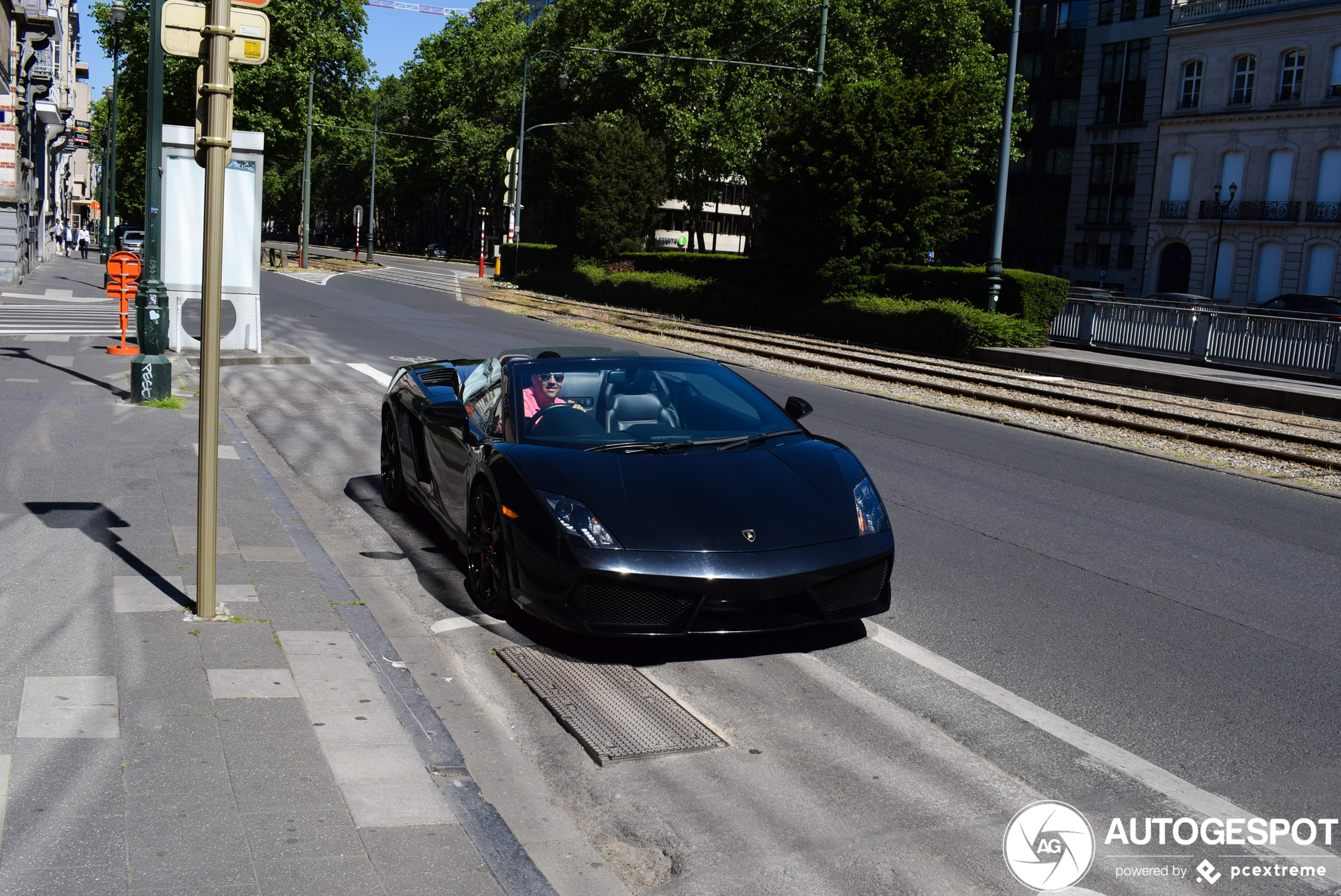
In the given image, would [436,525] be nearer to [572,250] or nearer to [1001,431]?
[1001,431]

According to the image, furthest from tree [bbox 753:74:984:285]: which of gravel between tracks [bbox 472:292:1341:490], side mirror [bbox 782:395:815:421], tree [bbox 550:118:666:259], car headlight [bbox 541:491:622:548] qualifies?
car headlight [bbox 541:491:622:548]

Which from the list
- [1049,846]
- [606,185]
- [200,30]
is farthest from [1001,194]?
[1049,846]

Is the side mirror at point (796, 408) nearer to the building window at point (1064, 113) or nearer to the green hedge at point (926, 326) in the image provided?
the green hedge at point (926, 326)

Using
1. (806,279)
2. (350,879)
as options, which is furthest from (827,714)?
(806,279)

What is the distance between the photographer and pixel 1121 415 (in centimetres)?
1562

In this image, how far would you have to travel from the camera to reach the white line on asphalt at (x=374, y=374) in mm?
15363

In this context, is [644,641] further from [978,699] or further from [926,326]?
[926,326]

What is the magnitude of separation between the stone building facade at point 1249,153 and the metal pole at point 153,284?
151 ft

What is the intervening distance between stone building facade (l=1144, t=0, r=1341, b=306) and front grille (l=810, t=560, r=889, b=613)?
49463 millimetres

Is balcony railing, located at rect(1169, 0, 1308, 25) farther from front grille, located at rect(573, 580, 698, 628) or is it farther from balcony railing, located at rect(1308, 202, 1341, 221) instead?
front grille, located at rect(573, 580, 698, 628)

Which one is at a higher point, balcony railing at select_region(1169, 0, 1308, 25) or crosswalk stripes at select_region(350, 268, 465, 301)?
balcony railing at select_region(1169, 0, 1308, 25)

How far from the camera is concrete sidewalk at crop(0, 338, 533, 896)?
325 cm

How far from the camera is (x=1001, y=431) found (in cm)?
1361

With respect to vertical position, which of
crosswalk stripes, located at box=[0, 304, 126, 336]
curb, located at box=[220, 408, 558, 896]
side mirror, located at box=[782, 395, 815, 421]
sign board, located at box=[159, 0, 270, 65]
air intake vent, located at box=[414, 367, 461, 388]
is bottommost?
curb, located at box=[220, 408, 558, 896]
